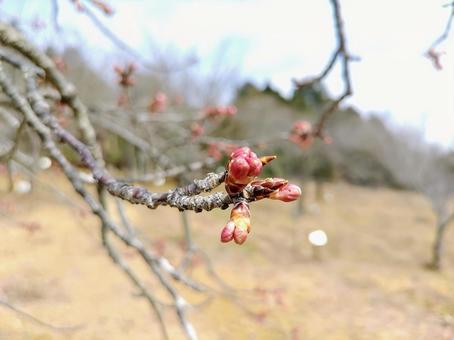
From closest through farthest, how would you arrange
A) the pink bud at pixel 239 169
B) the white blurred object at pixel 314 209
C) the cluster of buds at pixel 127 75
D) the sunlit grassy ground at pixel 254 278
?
the pink bud at pixel 239 169 < the cluster of buds at pixel 127 75 < the sunlit grassy ground at pixel 254 278 < the white blurred object at pixel 314 209

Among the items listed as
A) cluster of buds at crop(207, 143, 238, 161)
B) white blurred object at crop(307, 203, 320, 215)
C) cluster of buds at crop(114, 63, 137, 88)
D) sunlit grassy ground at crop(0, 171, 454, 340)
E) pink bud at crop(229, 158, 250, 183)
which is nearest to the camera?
pink bud at crop(229, 158, 250, 183)

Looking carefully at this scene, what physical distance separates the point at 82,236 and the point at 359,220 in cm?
748

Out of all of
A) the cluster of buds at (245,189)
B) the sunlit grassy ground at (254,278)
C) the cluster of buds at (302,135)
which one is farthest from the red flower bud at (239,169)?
the sunlit grassy ground at (254,278)

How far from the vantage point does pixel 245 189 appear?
1.51 feet

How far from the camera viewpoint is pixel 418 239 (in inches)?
412

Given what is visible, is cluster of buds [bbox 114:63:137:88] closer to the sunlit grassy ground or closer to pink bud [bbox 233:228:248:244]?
the sunlit grassy ground

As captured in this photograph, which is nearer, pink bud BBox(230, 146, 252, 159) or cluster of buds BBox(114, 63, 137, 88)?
pink bud BBox(230, 146, 252, 159)

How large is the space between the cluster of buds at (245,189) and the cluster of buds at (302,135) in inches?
47.0

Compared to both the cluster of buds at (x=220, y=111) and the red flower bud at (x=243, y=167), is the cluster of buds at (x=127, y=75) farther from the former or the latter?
the red flower bud at (x=243, y=167)

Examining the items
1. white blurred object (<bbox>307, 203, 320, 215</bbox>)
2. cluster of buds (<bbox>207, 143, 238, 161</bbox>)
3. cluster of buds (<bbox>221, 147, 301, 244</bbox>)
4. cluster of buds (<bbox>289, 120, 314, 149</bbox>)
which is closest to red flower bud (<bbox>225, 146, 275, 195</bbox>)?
cluster of buds (<bbox>221, 147, 301, 244</bbox>)

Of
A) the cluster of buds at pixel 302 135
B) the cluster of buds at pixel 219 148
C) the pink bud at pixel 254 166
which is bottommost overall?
the cluster of buds at pixel 219 148

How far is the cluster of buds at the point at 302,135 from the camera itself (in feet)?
5.54

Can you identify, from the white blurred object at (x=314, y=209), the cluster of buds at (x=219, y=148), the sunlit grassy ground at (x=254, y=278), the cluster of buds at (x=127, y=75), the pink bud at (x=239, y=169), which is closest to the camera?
the pink bud at (x=239, y=169)

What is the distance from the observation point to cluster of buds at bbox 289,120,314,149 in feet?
5.54
